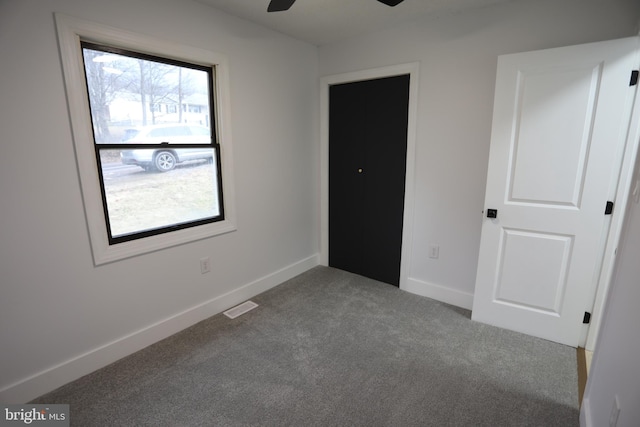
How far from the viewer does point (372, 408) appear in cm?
171

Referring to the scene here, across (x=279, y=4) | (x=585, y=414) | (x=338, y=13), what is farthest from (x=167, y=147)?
(x=585, y=414)

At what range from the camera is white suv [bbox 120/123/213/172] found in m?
2.10

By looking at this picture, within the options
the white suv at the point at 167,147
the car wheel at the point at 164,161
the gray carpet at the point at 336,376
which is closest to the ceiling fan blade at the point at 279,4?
the white suv at the point at 167,147

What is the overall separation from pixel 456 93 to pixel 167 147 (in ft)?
7.51

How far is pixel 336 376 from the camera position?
1.96 meters

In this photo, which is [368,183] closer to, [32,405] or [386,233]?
[386,233]

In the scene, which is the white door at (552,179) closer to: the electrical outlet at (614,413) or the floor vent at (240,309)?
the electrical outlet at (614,413)

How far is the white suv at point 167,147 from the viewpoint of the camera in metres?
2.10

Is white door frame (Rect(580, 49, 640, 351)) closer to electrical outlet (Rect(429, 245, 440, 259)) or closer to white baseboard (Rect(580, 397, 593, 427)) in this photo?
white baseboard (Rect(580, 397, 593, 427))

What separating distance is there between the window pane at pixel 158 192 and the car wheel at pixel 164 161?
2cm

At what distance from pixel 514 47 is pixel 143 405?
3.32m

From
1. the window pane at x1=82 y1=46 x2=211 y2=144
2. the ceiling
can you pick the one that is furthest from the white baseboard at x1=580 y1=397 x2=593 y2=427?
the window pane at x1=82 y1=46 x2=211 y2=144

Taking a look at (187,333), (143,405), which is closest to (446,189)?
(187,333)

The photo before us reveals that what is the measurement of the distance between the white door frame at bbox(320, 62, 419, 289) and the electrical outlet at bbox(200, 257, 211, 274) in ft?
4.78
